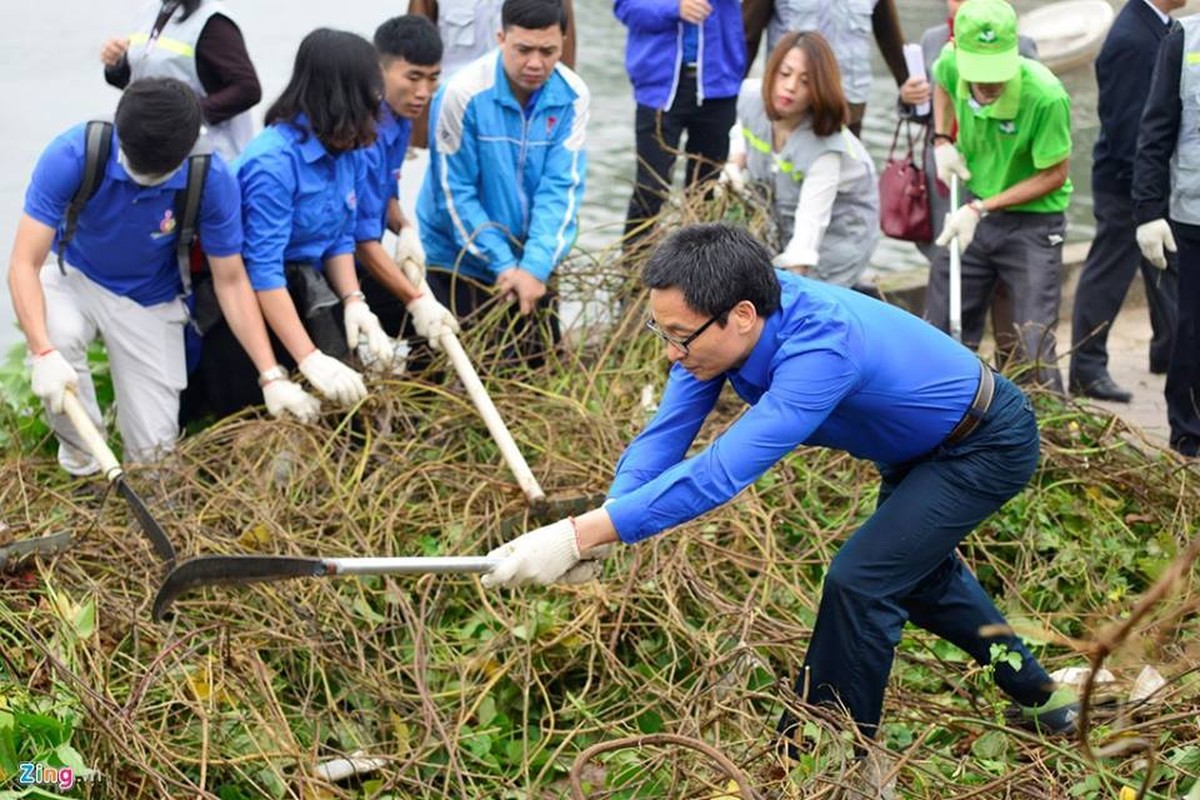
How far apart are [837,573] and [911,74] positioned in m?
3.98

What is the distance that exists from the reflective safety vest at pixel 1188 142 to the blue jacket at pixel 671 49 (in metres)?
1.79

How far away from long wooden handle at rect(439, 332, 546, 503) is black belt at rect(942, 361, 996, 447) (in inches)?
58.3

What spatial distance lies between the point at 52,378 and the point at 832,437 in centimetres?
238

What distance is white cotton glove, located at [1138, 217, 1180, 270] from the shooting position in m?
5.97

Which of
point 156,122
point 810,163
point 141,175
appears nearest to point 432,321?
point 141,175

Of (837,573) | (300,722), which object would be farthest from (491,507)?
(837,573)

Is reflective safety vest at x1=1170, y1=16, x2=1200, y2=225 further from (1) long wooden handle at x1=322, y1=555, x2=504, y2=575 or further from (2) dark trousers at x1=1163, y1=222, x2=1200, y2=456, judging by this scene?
(1) long wooden handle at x1=322, y1=555, x2=504, y2=575

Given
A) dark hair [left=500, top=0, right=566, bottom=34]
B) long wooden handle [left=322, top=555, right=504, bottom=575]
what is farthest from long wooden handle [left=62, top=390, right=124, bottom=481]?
dark hair [left=500, top=0, right=566, bottom=34]

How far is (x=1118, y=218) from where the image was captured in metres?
6.68

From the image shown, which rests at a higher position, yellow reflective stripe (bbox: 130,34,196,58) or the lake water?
yellow reflective stripe (bbox: 130,34,196,58)

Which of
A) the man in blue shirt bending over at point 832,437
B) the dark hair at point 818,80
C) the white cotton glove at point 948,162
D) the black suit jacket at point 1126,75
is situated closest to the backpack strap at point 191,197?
the man in blue shirt bending over at point 832,437

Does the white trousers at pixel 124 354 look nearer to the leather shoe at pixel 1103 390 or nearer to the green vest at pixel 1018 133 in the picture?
the green vest at pixel 1018 133

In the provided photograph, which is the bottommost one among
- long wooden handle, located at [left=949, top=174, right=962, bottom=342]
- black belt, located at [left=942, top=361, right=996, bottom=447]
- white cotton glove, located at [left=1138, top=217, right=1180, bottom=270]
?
long wooden handle, located at [left=949, top=174, right=962, bottom=342]

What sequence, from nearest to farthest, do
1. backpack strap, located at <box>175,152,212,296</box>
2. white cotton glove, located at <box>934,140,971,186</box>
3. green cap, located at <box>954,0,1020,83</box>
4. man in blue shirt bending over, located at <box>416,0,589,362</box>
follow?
backpack strap, located at <box>175,152,212,296</box> < man in blue shirt bending over, located at <box>416,0,589,362</box> < green cap, located at <box>954,0,1020,83</box> < white cotton glove, located at <box>934,140,971,186</box>
